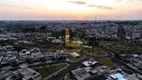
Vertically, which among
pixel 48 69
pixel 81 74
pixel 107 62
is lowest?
pixel 107 62

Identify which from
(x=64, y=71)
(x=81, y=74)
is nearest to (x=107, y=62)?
(x=81, y=74)

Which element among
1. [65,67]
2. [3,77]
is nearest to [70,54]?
[65,67]

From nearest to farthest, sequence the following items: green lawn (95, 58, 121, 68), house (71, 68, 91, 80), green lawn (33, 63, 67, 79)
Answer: house (71, 68, 91, 80) < green lawn (33, 63, 67, 79) < green lawn (95, 58, 121, 68)

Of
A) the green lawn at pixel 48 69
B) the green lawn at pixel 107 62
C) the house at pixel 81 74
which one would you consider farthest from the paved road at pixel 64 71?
the green lawn at pixel 107 62

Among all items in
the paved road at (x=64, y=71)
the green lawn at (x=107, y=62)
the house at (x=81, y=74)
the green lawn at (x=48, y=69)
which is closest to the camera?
the house at (x=81, y=74)

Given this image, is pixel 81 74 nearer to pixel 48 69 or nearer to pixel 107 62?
pixel 48 69

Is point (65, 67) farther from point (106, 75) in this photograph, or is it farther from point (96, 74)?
point (106, 75)

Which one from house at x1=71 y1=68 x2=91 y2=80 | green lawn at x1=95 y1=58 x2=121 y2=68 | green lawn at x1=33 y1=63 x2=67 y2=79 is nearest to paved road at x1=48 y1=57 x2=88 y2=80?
green lawn at x1=33 y1=63 x2=67 y2=79

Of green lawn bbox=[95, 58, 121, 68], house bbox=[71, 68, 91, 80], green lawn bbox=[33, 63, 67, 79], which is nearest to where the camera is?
house bbox=[71, 68, 91, 80]

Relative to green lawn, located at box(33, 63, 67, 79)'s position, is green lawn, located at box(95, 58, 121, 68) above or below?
below

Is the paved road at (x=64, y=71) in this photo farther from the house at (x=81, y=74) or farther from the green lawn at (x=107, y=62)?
the green lawn at (x=107, y=62)

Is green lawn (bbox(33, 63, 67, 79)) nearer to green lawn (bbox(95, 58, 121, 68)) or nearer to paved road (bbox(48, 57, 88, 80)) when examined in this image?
paved road (bbox(48, 57, 88, 80))
